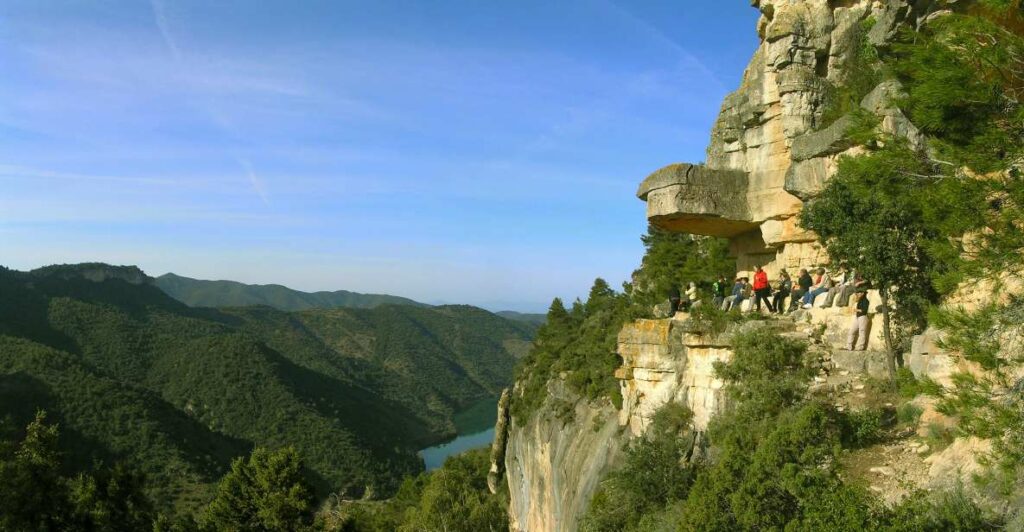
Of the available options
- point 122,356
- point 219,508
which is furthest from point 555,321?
point 122,356

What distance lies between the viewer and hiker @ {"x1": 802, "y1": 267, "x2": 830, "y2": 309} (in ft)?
40.1

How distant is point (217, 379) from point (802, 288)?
7117 cm

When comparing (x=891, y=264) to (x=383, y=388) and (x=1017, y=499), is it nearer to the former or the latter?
(x=1017, y=499)

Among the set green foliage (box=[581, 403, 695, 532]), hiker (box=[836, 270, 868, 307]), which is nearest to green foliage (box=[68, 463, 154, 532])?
green foliage (box=[581, 403, 695, 532])

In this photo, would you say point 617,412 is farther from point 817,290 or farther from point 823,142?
point 823,142

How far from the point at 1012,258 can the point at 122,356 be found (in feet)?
292

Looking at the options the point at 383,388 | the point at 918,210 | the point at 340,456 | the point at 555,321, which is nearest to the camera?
the point at 918,210

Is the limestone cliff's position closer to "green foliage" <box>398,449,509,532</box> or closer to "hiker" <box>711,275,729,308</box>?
"hiker" <box>711,275,729,308</box>

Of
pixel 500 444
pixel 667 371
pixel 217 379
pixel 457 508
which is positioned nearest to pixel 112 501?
pixel 667 371

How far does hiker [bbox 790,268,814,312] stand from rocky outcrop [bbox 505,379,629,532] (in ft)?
16.7

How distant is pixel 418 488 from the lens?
39.2 metres

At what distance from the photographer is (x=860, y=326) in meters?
10.6

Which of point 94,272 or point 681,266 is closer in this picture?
point 681,266

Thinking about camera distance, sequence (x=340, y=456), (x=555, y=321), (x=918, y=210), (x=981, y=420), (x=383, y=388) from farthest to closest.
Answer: (x=383, y=388)
(x=340, y=456)
(x=555, y=321)
(x=918, y=210)
(x=981, y=420)
